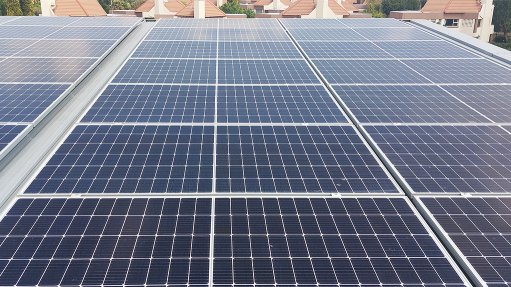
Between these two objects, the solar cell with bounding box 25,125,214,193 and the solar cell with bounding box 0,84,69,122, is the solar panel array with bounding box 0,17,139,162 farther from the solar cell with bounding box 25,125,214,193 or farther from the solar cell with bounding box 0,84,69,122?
the solar cell with bounding box 25,125,214,193

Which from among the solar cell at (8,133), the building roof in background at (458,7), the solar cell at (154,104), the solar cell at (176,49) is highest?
the building roof in background at (458,7)

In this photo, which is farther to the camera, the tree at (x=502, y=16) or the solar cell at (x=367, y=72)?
the tree at (x=502, y=16)

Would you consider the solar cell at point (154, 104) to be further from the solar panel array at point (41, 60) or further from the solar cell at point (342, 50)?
the solar cell at point (342, 50)

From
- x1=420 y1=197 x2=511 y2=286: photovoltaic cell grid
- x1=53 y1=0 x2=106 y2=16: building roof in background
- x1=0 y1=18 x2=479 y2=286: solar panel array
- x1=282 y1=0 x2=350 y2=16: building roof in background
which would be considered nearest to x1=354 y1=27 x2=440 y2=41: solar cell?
x1=0 y1=18 x2=479 y2=286: solar panel array

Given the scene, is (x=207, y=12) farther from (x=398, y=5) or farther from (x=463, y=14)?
(x=398, y=5)

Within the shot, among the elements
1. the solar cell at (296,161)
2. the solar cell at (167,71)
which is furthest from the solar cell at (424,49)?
the solar cell at (296,161)
